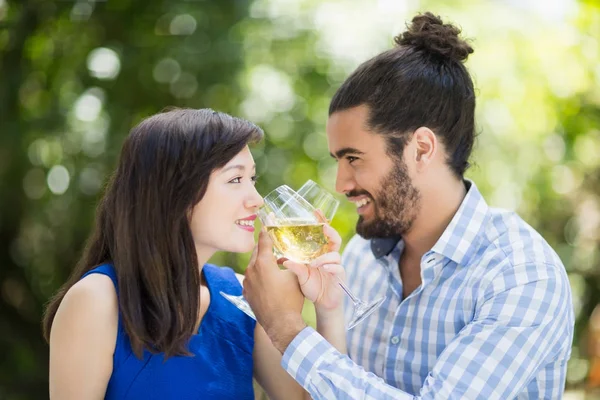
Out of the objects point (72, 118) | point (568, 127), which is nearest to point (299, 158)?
point (72, 118)

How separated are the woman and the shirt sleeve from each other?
21 centimetres

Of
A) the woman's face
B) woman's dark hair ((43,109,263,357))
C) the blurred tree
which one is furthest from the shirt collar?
the blurred tree

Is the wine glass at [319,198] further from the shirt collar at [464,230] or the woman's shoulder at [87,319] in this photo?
the woman's shoulder at [87,319]

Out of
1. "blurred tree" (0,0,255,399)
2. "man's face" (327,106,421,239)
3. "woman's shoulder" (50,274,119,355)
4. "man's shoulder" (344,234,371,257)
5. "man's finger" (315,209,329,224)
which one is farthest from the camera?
"blurred tree" (0,0,255,399)

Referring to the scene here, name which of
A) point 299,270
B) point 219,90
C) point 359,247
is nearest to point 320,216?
point 299,270

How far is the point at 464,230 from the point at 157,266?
38.8 inches

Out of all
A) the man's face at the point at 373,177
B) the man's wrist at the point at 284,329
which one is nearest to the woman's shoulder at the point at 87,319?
the man's wrist at the point at 284,329

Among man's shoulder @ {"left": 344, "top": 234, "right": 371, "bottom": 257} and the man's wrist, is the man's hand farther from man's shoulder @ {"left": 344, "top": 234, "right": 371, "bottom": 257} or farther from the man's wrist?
man's shoulder @ {"left": 344, "top": 234, "right": 371, "bottom": 257}

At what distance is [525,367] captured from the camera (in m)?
2.03

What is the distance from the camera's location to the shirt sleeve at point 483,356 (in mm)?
1995

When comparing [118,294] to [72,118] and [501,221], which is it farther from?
[72,118]

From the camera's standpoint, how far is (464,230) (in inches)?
94.2

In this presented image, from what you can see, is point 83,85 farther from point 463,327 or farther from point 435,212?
point 463,327

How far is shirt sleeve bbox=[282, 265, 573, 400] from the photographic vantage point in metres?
2.00
